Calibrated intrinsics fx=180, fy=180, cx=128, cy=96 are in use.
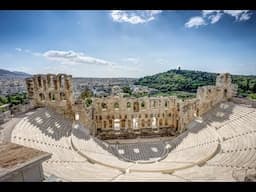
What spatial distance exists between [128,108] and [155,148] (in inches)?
204

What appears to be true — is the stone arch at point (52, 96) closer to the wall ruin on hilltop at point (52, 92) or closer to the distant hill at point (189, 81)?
the wall ruin on hilltop at point (52, 92)

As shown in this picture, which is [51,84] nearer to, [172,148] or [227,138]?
[172,148]

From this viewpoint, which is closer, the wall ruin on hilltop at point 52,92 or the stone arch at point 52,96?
the wall ruin on hilltop at point 52,92

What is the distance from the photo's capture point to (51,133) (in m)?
12.4

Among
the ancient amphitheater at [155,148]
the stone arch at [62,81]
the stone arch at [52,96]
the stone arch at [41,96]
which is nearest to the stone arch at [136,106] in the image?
the ancient amphitheater at [155,148]

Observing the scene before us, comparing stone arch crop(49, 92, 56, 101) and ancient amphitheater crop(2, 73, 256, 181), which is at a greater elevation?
stone arch crop(49, 92, 56, 101)

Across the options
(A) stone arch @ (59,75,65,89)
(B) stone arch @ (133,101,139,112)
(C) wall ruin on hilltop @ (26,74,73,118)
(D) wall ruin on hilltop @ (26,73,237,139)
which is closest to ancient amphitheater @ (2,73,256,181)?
(D) wall ruin on hilltop @ (26,73,237,139)

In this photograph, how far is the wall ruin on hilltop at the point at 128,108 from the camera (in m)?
16.5

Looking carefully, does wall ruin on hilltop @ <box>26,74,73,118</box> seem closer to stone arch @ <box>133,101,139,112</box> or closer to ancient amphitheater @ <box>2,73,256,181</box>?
ancient amphitheater @ <box>2,73,256,181</box>

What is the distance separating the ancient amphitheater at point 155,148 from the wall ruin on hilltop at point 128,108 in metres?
0.37

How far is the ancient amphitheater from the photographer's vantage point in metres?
8.21

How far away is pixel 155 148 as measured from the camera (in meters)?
14.8

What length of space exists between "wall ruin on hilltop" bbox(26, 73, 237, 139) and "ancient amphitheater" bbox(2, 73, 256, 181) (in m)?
0.37

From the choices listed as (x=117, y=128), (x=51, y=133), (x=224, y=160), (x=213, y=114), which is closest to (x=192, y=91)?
(x=213, y=114)
